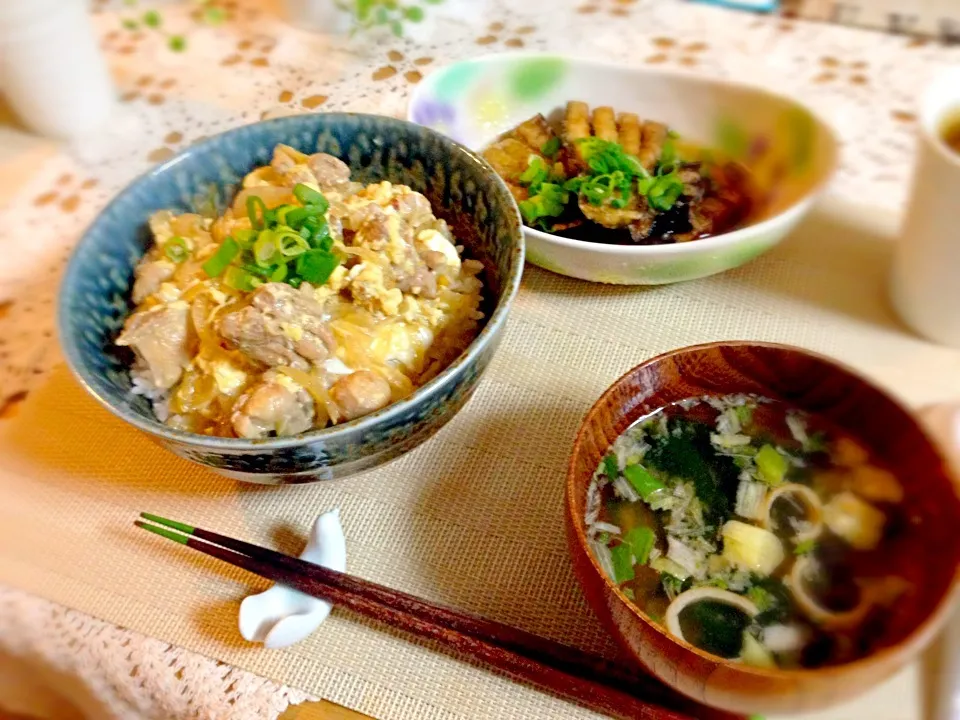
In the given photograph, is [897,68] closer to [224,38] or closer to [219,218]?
[219,218]

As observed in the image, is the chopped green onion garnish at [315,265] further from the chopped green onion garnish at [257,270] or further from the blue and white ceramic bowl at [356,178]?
the blue and white ceramic bowl at [356,178]

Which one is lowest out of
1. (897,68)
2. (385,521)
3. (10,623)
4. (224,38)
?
(10,623)

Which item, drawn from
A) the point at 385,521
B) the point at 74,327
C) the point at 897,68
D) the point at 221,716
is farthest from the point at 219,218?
the point at 897,68

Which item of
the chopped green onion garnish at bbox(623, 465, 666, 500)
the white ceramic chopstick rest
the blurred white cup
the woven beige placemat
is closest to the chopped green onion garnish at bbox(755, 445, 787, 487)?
the chopped green onion garnish at bbox(623, 465, 666, 500)

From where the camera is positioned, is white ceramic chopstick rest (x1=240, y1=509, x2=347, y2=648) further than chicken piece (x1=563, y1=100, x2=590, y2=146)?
No

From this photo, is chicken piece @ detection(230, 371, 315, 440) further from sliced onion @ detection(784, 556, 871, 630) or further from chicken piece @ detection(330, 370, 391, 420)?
sliced onion @ detection(784, 556, 871, 630)

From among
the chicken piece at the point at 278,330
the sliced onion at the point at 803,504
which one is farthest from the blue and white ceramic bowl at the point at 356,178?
the sliced onion at the point at 803,504
